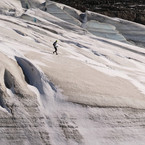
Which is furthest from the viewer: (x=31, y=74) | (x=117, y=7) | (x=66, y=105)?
(x=117, y=7)

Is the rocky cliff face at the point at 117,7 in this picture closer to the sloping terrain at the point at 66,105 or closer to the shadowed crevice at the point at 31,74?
the sloping terrain at the point at 66,105

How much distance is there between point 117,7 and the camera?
119ft

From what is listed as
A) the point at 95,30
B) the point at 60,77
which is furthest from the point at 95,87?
the point at 95,30

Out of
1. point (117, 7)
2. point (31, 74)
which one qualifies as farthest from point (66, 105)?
point (117, 7)

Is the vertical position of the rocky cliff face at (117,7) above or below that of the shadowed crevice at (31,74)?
above

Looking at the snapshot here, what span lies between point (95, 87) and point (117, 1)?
35.5m

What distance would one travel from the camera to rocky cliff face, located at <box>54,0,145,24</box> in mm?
33938

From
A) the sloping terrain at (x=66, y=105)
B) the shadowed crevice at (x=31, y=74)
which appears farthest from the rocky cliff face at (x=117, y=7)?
the shadowed crevice at (x=31, y=74)

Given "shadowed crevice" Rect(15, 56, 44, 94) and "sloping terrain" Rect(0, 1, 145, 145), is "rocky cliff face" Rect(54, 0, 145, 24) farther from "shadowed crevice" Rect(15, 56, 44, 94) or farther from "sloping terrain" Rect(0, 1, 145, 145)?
"shadowed crevice" Rect(15, 56, 44, 94)

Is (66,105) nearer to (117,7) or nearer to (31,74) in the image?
(31,74)

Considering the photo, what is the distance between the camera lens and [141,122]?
316 inches

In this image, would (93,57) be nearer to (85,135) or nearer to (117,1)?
(85,135)

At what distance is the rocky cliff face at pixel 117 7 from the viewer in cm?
3394

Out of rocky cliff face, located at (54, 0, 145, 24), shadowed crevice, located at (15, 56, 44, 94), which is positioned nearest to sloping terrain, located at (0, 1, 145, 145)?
shadowed crevice, located at (15, 56, 44, 94)
